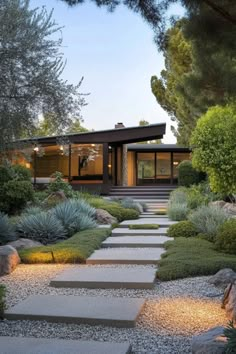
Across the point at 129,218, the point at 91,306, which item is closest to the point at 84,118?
the point at 91,306

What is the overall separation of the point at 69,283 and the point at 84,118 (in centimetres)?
253

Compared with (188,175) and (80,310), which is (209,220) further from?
(188,175)

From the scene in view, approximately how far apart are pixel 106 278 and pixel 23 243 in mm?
3152

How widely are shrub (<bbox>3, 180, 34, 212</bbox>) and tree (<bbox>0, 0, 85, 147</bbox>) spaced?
726 cm

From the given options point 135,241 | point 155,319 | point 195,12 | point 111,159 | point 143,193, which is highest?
point 195,12

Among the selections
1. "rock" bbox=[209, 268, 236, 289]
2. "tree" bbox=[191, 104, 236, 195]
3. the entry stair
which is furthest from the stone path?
the entry stair

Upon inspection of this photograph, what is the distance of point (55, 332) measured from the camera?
175 inches

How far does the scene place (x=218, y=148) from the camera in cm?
1491

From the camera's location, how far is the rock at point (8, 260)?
720cm

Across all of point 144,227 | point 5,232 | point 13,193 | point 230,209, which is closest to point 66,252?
point 5,232

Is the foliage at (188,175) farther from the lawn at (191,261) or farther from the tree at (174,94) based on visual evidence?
the lawn at (191,261)

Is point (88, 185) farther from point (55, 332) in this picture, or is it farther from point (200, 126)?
point (55, 332)

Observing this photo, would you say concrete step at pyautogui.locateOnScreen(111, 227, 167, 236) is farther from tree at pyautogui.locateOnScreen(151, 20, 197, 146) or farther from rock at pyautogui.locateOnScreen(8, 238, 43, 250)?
tree at pyautogui.locateOnScreen(151, 20, 197, 146)

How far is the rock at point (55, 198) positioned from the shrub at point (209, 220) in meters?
5.44
